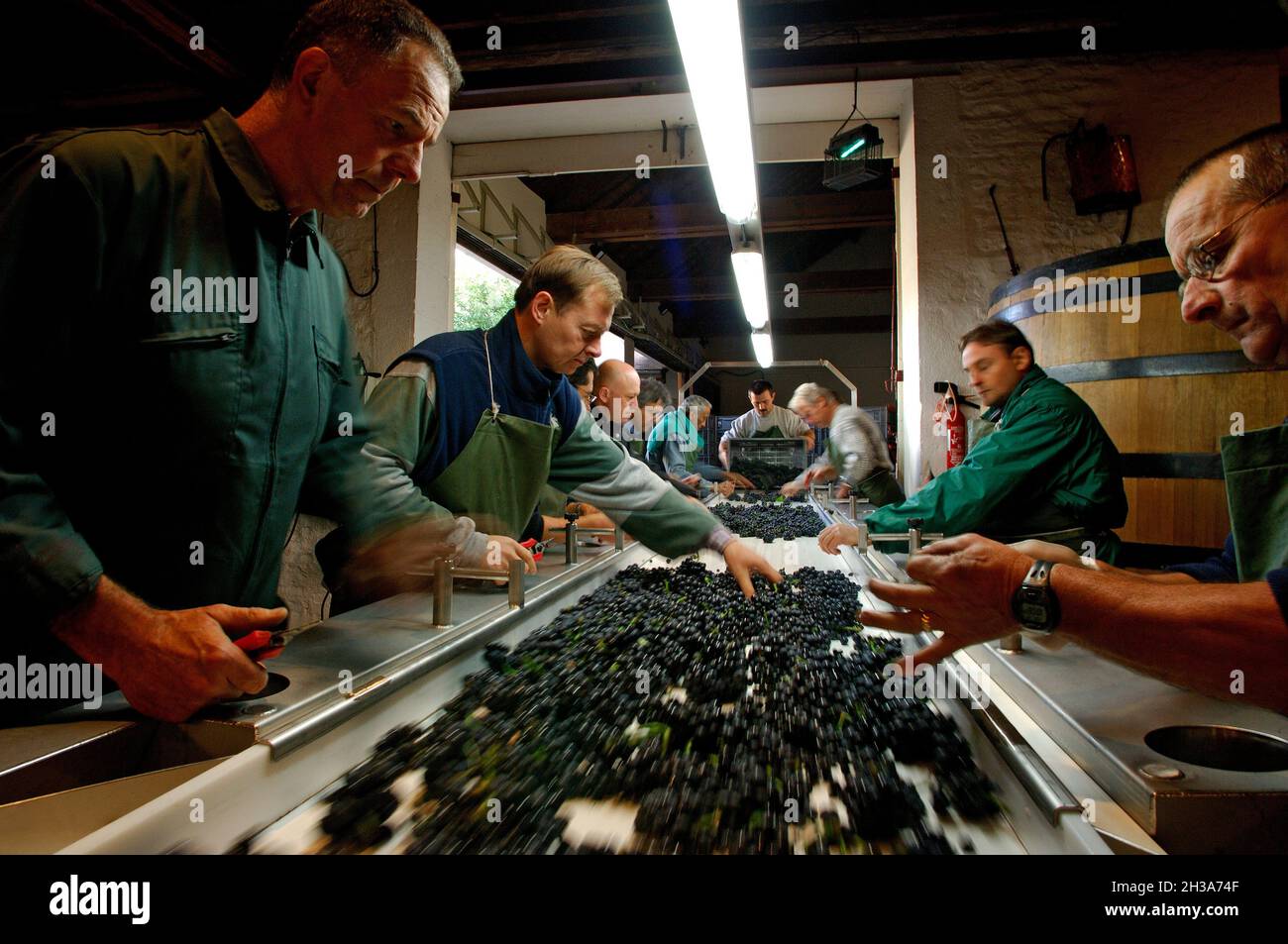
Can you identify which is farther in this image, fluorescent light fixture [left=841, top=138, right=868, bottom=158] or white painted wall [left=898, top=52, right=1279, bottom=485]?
fluorescent light fixture [left=841, top=138, right=868, bottom=158]

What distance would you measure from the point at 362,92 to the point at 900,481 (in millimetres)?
5489

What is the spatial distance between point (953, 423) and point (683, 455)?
3.47 meters

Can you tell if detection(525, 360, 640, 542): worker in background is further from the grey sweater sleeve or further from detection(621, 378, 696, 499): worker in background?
the grey sweater sleeve

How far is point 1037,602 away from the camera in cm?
107

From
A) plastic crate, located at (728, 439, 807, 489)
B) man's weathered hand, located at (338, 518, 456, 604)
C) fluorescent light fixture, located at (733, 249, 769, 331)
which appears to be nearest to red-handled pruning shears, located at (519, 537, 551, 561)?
man's weathered hand, located at (338, 518, 456, 604)

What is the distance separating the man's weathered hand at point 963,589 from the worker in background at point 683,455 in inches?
191

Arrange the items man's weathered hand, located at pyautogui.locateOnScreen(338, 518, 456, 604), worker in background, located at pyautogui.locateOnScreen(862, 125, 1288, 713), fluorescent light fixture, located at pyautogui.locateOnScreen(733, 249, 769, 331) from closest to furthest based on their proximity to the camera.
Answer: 1. worker in background, located at pyautogui.locateOnScreen(862, 125, 1288, 713)
2. man's weathered hand, located at pyautogui.locateOnScreen(338, 518, 456, 604)
3. fluorescent light fixture, located at pyautogui.locateOnScreen(733, 249, 769, 331)

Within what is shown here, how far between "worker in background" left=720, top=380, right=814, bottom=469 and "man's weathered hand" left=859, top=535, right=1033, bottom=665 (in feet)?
23.6

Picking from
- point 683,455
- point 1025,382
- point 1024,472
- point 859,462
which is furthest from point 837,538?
point 683,455

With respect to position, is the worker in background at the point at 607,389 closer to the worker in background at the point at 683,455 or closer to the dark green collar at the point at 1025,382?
the worker in background at the point at 683,455

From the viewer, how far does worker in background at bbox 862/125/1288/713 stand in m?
0.92

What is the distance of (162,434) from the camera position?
119 centimetres

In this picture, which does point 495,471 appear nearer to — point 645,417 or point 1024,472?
point 1024,472

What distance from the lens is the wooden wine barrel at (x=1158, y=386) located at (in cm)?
235
